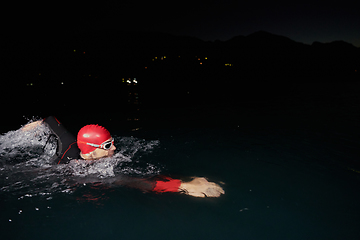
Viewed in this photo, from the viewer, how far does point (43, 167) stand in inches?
206

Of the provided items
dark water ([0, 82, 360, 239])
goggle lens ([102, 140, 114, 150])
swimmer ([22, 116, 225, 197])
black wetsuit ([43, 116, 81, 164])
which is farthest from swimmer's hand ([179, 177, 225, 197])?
black wetsuit ([43, 116, 81, 164])

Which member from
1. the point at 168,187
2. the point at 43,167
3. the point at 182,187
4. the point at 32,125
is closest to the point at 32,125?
the point at 32,125

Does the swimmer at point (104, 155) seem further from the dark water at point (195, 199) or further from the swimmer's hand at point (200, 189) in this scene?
the dark water at point (195, 199)

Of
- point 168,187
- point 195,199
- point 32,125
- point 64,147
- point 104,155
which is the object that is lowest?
point 195,199

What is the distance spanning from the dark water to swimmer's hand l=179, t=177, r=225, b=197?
0.87ft

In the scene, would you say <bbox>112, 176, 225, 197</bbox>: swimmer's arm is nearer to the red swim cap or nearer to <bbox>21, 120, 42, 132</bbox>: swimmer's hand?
the red swim cap

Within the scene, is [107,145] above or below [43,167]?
above

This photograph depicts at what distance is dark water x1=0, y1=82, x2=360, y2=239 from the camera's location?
3598 millimetres

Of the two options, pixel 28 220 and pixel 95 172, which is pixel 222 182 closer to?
pixel 95 172

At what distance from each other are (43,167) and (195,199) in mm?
4141

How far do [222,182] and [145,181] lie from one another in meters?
2.12

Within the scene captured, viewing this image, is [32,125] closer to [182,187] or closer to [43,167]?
[43,167]

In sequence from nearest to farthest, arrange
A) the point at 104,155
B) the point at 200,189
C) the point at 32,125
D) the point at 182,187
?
1. the point at 200,189
2. the point at 182,187
3. the point at 104,155
4. the point at 32,125

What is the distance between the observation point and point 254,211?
13.4 feet
